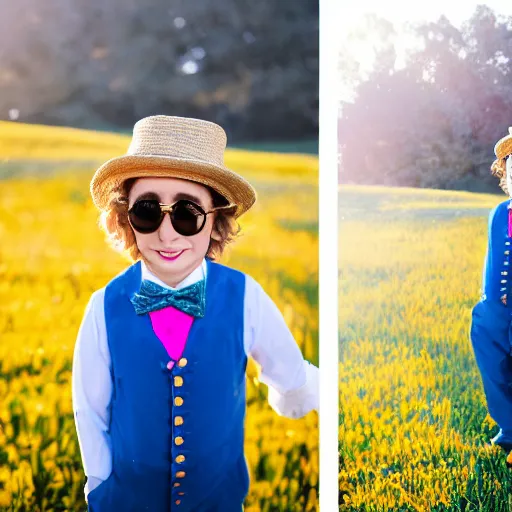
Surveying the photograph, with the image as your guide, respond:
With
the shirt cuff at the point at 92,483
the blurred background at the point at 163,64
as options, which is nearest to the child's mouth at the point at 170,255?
the blurred background at the point at 163,64

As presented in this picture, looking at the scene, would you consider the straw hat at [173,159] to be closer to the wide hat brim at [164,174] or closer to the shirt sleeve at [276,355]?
the wide hat brim at [164,174]

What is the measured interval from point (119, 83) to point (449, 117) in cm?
149

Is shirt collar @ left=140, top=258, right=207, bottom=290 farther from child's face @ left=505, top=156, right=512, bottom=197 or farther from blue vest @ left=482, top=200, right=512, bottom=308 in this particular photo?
child's face @ left=505, top=156, right=512, bottom=197

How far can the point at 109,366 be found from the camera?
101 inches

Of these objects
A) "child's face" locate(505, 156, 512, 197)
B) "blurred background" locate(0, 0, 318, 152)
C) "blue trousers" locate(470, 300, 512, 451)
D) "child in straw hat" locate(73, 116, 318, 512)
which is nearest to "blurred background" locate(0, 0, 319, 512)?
"blurred background" locate(0, 0, 318, 152)

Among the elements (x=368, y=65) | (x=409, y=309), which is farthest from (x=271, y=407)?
(x=368, y=65)

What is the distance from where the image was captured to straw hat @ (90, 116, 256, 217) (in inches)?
97.6

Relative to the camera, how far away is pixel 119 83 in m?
2.75

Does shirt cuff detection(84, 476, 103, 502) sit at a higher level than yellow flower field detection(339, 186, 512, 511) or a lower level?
lower

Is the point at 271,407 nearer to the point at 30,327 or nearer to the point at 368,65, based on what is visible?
the point at 30,327

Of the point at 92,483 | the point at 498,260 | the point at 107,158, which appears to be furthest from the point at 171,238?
the point at 498,260

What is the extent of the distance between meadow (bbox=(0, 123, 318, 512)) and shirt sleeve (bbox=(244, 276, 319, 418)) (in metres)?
0.05

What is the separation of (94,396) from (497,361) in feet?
5.80

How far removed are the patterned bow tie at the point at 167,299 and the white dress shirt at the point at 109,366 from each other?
54mm
